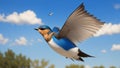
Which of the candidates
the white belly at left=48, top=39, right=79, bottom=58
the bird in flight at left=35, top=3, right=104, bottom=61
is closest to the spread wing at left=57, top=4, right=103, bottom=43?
the bird in flight at left=35, top=3, right=104, bottom=61

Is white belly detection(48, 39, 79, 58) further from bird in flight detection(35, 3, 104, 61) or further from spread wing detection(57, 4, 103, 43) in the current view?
spread wing detection(57, 4, 103, 43)

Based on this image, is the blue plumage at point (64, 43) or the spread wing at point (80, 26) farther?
the blue plumage at point (64, 43)

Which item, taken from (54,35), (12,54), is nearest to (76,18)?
(54,35)

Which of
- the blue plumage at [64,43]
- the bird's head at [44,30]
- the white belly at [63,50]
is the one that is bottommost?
the white belly at [63,50]

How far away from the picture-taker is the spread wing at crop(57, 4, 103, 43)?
260cm


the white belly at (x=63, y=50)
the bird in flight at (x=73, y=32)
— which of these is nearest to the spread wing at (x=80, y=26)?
the bird in flight at (x=73, y=32)

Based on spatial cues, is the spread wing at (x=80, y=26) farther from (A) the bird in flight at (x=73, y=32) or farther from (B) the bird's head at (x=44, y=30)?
(B) the bird's head at (x=44, y=30)

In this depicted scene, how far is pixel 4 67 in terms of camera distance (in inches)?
1672

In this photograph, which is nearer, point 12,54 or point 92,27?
point 92,27

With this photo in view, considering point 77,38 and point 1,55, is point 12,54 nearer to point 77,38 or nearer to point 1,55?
point 1,55

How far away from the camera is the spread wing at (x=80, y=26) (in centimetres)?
260

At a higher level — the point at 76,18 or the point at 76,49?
the point at 76,18

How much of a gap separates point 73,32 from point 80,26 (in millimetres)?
119

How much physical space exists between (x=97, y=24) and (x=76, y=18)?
0.18 meters
